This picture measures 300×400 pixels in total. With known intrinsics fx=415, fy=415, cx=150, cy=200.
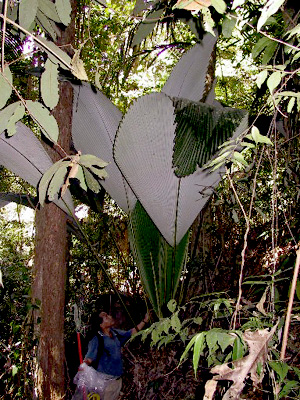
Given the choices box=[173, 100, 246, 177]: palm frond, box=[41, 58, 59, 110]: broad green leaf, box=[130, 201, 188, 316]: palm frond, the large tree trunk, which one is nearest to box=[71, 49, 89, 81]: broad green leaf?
box=[41, 58, 59, 110]: broad green leaf

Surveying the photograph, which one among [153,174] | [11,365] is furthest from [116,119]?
[11,365]

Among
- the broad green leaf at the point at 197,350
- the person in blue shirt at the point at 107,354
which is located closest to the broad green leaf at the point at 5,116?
the broad green leaf at the point at 197,350

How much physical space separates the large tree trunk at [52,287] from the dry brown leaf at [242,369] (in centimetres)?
195

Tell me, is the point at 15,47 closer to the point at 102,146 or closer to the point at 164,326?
the point at 102,146

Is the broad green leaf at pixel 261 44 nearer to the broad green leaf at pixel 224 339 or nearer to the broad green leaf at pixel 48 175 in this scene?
the broad green leaf at pixel 48 175

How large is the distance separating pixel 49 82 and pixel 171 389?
3044 mm

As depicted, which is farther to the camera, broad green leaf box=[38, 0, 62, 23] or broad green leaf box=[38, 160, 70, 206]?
broad green leaf box=[38, 0, 62, 23]

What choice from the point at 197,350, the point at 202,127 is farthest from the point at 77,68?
the point at 202,127

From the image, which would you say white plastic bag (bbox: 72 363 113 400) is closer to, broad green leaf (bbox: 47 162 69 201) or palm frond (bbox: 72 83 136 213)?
palm frond (bbox: 72 83 136 213)

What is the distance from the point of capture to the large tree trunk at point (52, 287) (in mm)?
2654

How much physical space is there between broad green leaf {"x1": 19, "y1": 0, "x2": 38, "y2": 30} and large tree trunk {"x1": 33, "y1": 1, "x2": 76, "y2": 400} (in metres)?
1.64

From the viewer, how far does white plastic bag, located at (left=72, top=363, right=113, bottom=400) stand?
3.09m

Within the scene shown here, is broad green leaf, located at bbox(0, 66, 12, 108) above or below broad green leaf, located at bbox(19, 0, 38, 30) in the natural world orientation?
below

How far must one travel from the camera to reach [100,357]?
3.20m
